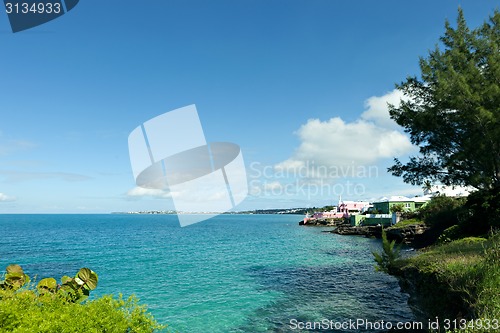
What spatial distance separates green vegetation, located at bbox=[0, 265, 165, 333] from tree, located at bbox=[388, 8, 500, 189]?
63.8ft

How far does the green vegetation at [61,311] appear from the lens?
571 cm

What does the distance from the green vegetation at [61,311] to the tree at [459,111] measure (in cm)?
1943

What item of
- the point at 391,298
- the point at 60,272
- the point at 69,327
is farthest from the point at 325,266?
the point at 69,327

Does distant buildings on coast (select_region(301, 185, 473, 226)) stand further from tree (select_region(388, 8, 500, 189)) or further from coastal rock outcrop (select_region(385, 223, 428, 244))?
tree (select_region(388, 8, 500, 189))

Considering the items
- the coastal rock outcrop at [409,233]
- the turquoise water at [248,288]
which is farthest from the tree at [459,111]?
the coastal rock outcrop at [409,233]

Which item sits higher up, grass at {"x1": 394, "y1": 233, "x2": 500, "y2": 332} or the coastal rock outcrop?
grass at {"x1": 394, "y1": 233, "x2": 500, "y2": 332}

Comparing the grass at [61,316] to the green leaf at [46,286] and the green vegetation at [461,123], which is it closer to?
the green leaf at [46,286]

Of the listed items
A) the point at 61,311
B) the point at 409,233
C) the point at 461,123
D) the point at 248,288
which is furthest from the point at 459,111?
the point at 409,233

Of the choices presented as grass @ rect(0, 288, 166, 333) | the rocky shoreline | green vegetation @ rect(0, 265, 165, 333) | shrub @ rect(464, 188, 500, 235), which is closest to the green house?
the rocky shoreline

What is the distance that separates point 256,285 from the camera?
22766 mm

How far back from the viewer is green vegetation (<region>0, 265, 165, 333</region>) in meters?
5.71

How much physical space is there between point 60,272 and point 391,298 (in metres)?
29.0

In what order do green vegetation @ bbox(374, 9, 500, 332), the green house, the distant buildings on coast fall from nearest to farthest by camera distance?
green vegetation @ bbox(374, 9, 500, 332) → the distant buildings on coast → the green house

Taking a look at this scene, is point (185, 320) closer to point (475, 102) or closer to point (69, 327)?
point (69, 327)
